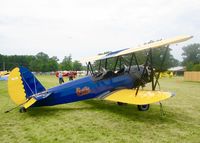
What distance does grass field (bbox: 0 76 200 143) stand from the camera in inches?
222

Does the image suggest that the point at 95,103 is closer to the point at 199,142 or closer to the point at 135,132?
the point at 135,132

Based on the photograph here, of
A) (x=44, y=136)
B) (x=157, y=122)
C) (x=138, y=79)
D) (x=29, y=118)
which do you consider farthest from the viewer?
(x=138, y=79)

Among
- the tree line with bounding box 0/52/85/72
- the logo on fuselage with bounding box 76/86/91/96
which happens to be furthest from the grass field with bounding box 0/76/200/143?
A: the tree line with bounding box 0/52/85/72

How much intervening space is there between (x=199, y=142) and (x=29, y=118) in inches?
190

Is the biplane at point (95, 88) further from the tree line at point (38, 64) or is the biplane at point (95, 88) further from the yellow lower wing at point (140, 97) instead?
the tree line at point (38, 64)

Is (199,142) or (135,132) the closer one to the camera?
(199,142)

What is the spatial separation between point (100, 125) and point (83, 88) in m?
2.49

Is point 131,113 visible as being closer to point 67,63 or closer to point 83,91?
point 83,91

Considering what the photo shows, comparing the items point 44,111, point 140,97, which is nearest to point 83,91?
point 44,111

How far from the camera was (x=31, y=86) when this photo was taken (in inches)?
338

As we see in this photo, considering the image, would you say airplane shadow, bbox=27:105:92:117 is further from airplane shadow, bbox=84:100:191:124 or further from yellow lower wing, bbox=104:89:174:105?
yellow lower wing, bbox=104:89:174:105

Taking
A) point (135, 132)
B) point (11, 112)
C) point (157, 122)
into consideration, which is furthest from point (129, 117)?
point (11, 112)

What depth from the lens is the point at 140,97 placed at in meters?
7.76

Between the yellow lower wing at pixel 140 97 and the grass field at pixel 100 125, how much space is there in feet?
1.69
